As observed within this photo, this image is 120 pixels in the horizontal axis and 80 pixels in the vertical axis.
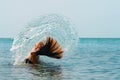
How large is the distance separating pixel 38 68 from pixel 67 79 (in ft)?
20.6

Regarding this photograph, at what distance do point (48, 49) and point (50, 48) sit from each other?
152mm

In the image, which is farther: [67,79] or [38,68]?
[38,68]

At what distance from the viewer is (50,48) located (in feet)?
104

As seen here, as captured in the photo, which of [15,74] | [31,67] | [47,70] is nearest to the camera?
[15,74]

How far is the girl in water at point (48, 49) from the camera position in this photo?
31406mm

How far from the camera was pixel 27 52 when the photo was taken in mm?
32094

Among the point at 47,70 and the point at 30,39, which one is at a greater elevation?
the point at 30,39

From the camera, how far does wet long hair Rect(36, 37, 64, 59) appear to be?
31391 mm

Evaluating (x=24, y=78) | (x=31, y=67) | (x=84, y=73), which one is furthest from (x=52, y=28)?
(x=24, y=78)

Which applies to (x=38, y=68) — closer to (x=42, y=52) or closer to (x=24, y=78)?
(x=42, y=52)

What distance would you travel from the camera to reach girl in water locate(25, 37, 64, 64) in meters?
31.4

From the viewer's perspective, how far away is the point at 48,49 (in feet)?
104

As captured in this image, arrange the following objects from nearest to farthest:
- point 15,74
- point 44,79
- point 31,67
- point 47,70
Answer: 1. point 44,79
2. point 15,74
3. point 47,70
4. point 31,67

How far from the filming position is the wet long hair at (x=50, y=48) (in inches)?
1236
